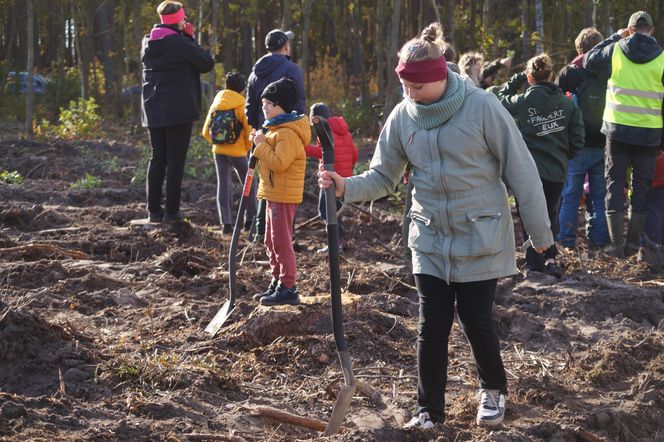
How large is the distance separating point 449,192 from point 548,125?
13.0 feet

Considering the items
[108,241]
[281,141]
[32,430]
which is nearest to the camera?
[32,430]

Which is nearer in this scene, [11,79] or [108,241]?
[108,241]

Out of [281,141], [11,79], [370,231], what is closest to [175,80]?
[370,231]

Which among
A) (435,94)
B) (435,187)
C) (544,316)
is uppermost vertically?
(435,94)

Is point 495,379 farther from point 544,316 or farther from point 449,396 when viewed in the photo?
point 544,316

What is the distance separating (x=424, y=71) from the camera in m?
4.68

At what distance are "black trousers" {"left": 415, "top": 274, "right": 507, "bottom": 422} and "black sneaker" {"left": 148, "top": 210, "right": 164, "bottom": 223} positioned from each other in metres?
5.80

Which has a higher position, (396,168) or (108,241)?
(396,168)

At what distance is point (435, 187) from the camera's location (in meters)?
4.85

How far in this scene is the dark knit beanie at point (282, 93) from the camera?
6828mm

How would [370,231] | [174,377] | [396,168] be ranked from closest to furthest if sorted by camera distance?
[396,168] < [174,377] < [370,231]

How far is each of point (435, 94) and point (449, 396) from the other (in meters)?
1.81

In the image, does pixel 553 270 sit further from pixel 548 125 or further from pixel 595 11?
pixel 595 11

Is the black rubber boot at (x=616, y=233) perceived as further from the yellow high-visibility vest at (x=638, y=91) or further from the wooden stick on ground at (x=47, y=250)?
→ the wooden stick on ground at (x=47, y=250)
